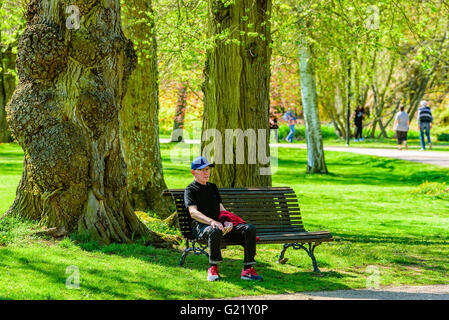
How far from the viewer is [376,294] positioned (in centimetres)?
712

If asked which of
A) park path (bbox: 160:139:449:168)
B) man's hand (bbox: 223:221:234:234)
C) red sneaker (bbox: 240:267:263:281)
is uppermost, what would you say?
man's hand (bbox: 223:221:234:234)

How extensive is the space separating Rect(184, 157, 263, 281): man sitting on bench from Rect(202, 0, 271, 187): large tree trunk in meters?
2.20

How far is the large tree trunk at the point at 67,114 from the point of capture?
8820 millimetres

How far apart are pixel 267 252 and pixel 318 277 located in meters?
1.93

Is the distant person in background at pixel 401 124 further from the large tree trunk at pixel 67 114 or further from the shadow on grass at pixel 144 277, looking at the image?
the large tree trunk at pixel 67 114

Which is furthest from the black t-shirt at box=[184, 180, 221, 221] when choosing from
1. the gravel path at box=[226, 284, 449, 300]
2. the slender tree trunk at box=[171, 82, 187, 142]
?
the slender tree trunk at box=[171, 82, 187, 142]

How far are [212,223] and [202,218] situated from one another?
0.14 metres

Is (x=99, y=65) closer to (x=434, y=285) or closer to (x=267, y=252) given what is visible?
(x=267, y=252)

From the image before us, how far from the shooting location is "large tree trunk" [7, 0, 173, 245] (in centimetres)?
Answer: 882

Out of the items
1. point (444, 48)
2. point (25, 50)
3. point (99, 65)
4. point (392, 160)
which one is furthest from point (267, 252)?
point (444, 48)

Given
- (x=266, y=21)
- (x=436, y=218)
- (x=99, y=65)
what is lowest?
(x=436, y=218)

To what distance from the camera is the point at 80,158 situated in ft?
29.0

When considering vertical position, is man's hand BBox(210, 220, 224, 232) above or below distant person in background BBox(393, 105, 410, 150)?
below

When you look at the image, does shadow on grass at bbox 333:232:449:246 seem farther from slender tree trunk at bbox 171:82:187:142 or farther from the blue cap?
slender tree trunk at bbox 171:82:187:142
